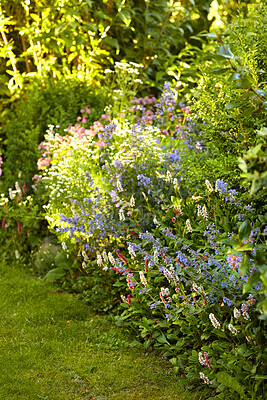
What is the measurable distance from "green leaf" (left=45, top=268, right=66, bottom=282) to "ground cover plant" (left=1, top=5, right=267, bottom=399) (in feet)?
0.04

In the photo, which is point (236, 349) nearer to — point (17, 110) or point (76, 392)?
point (76, 392)

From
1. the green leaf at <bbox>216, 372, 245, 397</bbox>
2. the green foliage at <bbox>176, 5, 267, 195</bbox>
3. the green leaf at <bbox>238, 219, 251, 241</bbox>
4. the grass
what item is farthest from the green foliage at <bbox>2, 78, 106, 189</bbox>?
the green leaf at <bbox>238, 219, 251, 241</bbox>

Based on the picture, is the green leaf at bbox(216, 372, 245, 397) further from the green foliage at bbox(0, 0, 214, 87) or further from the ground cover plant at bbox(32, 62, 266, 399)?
the green foliage at bbox(0, 0, 214, 87)

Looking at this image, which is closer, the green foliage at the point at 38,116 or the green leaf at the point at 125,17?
the green foliage at the point at 38,116

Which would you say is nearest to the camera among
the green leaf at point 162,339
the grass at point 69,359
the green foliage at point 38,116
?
the grass at point 69,359

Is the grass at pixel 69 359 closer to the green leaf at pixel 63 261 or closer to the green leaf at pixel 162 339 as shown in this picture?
the green leaf at pixel 162 339

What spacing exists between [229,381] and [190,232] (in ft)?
3.69

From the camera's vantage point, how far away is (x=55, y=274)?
4.08 m

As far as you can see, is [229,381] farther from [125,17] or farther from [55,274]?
[125,17]

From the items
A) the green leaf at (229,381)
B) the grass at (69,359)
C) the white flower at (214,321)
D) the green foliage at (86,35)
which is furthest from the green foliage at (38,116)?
the green leaf at (229,381)

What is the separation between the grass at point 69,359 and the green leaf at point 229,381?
26 centimetres

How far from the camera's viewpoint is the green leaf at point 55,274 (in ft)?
13.3

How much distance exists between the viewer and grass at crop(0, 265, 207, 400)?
2.58 metres

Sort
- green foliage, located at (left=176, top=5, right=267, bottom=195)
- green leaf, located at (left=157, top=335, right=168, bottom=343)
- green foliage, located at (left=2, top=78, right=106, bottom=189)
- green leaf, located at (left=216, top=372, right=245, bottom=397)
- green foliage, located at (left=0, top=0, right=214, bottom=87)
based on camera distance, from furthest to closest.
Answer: green foliage, located at (left=0, top=0, right=214, bottom=87) < green foliage, located at (left=2, top=78, right=106, bottom=189) < green foliage, located at (left=176, top=5, right=267, bottom=195) < green leaf, located at (left=157, top=335, right=168, bottom=343) < green leaf, located at (left=216, top=372, right=245, bottom=397)
